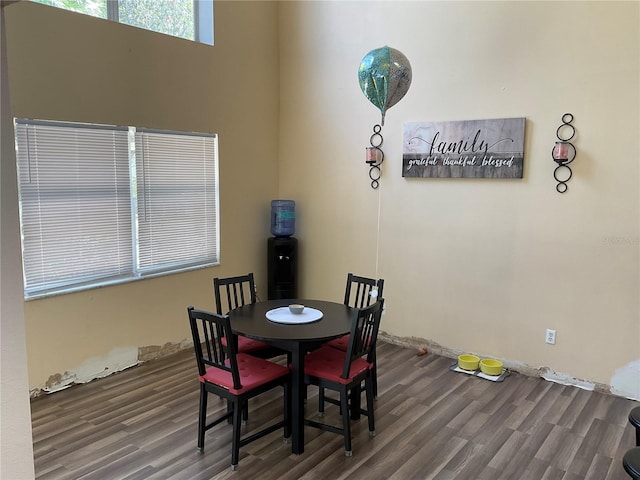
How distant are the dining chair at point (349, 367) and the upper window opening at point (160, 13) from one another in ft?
10.0

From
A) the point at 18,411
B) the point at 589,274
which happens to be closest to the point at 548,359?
the point at 589,274

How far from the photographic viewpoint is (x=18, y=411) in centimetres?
148

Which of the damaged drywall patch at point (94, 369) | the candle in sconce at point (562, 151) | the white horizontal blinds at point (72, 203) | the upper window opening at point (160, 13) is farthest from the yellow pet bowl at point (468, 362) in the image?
the upper window opening at point (160, 13)

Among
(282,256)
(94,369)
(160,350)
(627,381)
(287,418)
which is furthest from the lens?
(282,256)

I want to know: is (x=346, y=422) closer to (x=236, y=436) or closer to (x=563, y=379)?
(x=236, y=436)

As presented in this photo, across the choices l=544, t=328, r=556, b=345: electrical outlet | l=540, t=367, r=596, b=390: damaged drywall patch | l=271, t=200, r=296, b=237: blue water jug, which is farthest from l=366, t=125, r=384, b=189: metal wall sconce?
l=540, t=367, r=596, b=390: damaged drywall patch

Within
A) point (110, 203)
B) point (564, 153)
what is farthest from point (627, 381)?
point (110, 203)

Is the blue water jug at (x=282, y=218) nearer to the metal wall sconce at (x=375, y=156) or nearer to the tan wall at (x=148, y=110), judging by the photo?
the tan wall at (x=148, y=110)

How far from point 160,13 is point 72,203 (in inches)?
72.8

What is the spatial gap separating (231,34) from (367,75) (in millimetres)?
1684

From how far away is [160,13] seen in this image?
4.33 meters

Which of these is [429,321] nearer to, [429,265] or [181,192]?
[429,265]

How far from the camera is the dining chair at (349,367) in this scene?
114 inches

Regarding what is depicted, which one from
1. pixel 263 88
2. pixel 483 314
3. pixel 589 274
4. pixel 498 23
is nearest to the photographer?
pixel 589 274
